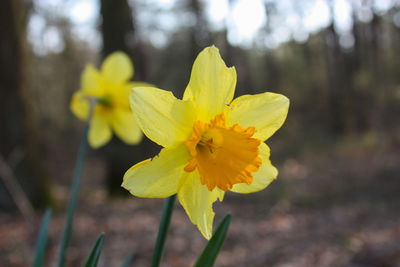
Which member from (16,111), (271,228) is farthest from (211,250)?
(16,111)

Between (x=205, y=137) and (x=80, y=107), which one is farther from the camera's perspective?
(x=80, y=107)

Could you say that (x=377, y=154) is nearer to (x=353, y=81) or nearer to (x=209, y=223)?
(x=353, y=81)

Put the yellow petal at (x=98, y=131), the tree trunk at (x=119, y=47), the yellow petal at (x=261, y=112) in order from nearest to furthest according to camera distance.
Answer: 1. the yellow petal at (x=261, y=112)
2. the yellow petal at (x=98, y=131)
3. the tree trunk at (x=119, y=47)

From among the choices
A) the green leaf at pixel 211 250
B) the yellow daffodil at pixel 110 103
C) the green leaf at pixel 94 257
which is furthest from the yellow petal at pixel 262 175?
the yellow daffodil at pixel 110 103

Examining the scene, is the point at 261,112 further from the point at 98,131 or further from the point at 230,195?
the point at 230,195

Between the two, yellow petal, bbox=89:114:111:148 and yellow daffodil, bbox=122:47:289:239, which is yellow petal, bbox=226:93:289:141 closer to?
yellow daffodil, bbox=122:47:289:239

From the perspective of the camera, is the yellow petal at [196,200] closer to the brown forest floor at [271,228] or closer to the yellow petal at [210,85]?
the yellow petal at [210,85]
